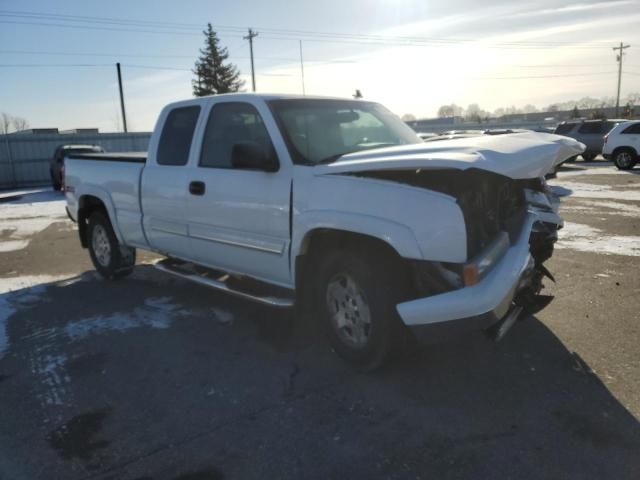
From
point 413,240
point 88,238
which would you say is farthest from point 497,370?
point 88,238

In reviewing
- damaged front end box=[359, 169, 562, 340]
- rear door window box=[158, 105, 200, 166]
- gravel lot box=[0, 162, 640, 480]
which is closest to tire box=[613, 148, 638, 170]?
gravel lot box=[0, 162, 640, 480]

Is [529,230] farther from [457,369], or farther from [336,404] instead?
[336,404]

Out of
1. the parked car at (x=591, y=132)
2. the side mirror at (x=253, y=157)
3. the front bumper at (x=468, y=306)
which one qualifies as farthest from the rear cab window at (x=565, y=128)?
the front bumper at (x=468, y=306)

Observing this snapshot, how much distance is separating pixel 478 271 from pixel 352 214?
0.88m

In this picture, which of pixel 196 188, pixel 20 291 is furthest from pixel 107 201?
pixel 196 188

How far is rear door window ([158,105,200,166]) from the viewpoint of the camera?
5336mm

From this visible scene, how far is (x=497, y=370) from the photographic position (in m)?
3.95

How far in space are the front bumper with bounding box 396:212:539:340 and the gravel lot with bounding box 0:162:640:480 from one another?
0.54 metres

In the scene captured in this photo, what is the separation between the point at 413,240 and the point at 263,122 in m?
1.83

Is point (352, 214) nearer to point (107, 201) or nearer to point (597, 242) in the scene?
point (107, 201)

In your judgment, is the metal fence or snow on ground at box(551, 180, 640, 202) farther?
the metal fence

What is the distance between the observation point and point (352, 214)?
3.63 meters

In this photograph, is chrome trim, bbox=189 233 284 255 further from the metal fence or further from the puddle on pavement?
the metal fence

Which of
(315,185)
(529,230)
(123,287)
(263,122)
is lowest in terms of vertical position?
(123,287)
